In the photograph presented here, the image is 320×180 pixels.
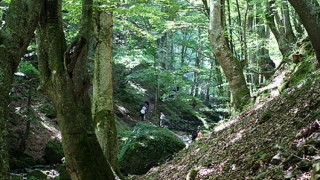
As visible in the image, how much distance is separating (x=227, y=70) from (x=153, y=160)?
4105 mm

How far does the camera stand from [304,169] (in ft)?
8.76

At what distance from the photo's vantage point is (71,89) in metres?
4.20

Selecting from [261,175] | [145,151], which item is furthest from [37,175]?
[261,175]

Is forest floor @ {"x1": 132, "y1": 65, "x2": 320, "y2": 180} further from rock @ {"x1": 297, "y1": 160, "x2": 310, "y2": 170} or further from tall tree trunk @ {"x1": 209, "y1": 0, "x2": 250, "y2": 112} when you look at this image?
tall tree trunk @ {"x1": 209, "y1": 0, "x2": 250, "y2": 112}

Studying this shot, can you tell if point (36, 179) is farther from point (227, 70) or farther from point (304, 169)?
point (304, 169)

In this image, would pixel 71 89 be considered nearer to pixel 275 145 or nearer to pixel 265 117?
pixel 275 145

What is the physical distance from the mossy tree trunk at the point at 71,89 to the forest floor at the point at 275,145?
1.94 metres

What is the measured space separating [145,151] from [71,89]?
5650 mm

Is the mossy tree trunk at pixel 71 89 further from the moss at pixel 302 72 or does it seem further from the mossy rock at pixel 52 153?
the mossy rock at pixel 52 153

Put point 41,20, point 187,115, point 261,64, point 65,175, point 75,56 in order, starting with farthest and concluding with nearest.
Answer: point 187,115, point 261,64, point 65,175, point 41,20, point 75,56

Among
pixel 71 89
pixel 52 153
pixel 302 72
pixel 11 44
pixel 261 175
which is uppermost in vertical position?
pixel 11 44

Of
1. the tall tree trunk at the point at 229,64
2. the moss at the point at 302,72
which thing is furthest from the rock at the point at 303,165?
the tall tree trunk at the point at 229,64

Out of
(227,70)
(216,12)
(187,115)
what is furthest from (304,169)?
(187,115)

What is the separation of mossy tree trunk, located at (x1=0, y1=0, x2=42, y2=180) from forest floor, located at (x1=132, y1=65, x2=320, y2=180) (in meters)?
3.06
